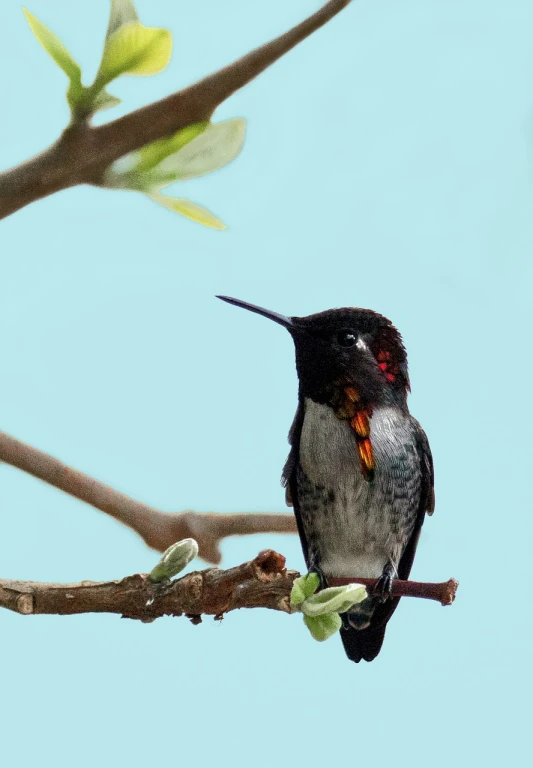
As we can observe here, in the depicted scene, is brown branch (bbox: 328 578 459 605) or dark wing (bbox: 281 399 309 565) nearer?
brown branch (bbox: 328 578 459 605)

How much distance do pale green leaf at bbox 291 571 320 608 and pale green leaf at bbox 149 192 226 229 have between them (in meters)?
0.34

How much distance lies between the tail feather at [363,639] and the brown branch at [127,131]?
16.1 inches

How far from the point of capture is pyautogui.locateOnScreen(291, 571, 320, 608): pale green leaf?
51 cm

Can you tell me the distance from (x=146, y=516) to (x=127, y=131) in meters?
0.33

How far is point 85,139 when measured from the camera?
71 cm

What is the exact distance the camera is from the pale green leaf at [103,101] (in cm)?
70

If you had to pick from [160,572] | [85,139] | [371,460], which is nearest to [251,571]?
[160,572]

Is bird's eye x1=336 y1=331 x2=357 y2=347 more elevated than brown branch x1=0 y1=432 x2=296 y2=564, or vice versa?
bird's eye x1=336 y1=331 x2=357 y2=347

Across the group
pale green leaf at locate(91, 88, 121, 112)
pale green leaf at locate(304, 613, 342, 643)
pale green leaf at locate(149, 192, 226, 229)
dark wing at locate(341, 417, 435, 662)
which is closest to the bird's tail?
dark wing at locate(341, 417, 435, 662)

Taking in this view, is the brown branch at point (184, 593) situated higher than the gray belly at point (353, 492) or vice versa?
the gray belly at point (353, 492)

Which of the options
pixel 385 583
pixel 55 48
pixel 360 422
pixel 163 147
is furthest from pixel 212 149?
pixel 385 583

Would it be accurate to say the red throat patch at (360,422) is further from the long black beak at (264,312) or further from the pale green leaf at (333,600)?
the pale green leaf at (333,600)

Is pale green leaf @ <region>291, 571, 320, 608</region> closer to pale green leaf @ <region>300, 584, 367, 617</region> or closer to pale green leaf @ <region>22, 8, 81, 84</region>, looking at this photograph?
pale green leaf @ <region>300, 584, 367, 617</region>

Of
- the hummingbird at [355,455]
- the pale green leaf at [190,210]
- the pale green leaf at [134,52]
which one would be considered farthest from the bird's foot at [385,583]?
the pale green leaf at [134,52]
